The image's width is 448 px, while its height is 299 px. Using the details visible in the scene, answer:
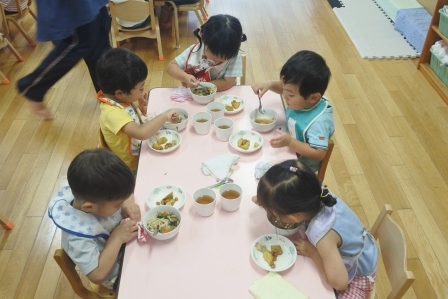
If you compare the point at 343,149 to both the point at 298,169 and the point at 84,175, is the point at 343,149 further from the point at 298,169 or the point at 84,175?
the point at 84,175

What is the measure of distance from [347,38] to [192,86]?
2.68 m

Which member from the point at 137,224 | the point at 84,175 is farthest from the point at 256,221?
the point at 84,175

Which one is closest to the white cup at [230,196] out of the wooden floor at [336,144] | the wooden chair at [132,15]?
the wooden floor at [336,144]

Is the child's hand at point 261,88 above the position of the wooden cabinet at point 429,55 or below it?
above

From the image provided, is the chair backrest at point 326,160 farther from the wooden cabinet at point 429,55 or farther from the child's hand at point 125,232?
the wooden cabinet at point 429,55

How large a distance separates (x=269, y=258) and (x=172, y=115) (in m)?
0.79

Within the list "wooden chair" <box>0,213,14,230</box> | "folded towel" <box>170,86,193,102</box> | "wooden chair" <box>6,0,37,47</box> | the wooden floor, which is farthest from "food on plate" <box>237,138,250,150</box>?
"wooden chair" <box>6,0,37,47</box>

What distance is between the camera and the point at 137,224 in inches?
48.6

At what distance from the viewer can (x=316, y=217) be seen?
3.94 ft

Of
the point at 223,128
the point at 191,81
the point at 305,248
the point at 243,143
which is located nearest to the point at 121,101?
the point at 191,81

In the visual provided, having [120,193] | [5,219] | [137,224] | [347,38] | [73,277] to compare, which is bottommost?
[347,38]

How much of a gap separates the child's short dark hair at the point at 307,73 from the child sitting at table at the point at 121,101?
1.75 feet

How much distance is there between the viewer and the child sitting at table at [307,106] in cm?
155

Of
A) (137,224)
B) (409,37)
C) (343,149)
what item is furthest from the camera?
(409,37)
